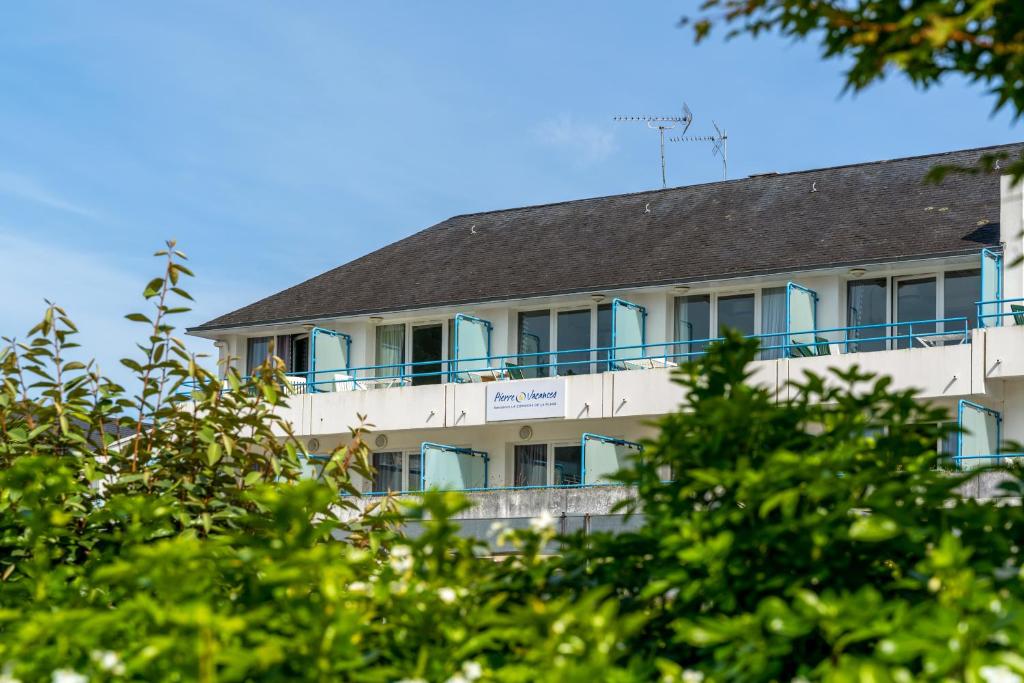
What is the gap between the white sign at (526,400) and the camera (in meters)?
36.4

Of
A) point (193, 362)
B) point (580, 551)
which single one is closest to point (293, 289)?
point (193, 362)

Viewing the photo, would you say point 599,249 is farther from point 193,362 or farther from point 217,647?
point 217,647

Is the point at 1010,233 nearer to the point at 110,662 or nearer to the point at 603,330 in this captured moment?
the point at 603,330

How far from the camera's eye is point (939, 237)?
34.8 metres

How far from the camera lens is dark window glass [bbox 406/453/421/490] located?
3909cm

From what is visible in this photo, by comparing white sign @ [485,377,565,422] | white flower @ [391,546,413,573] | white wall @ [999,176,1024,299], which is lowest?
white flower @ [391,546,413,573]

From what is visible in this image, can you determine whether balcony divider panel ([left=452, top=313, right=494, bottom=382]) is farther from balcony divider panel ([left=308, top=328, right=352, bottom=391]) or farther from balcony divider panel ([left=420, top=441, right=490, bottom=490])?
balcony divider panel ([left=308, top=328, right=352, bottom=391])

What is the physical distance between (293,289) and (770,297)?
15849 mm

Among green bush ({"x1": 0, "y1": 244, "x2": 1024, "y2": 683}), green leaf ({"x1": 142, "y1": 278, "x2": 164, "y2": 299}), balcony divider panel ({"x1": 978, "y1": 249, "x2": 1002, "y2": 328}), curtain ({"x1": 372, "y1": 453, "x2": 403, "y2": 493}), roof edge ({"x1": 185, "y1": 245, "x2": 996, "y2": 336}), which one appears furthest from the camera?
curtain ({"x1": 372, "y1": 453, "x2": 403, "y2": 493})

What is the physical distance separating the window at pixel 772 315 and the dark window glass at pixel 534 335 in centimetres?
575

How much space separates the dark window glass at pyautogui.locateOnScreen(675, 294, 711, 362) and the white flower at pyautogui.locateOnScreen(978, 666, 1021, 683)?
3259cm

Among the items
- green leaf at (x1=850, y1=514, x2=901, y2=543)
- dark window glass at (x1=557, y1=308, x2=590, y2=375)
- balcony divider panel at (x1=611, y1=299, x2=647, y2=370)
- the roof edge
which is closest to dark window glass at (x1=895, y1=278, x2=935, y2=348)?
the roof edge

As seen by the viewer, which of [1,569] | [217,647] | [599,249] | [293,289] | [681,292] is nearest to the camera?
[217,647]

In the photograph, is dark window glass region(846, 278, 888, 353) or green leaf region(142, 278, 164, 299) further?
dark window glass region(846, 278, 888, 353)
